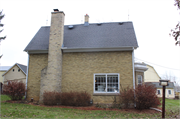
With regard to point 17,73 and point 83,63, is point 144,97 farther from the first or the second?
point 17,73

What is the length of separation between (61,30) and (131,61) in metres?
6.76

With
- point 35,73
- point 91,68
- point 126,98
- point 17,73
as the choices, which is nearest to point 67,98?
point 91,68

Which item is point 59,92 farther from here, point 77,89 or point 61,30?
point 61,30

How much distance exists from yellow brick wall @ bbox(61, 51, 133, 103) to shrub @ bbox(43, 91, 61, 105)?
4.05 feet

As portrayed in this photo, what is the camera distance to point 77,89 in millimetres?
14086

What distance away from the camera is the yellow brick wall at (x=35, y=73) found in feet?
49.1

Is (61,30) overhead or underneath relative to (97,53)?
overhead

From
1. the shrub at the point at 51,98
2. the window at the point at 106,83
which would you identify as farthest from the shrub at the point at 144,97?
the shrub at the point at 51,98

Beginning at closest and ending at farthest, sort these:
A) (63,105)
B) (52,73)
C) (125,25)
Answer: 1. (63,105)
2. (52,73)
3. (125,25)

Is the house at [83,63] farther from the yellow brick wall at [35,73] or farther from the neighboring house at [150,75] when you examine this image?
the neighboring house at [150,75]

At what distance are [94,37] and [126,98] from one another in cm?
655

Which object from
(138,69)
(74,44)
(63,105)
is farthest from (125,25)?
(63,105)

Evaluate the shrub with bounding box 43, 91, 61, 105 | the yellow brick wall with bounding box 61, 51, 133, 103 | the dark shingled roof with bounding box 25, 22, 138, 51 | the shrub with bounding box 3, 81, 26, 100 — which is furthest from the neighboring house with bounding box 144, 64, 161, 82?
the shrub with bounding box 3, 81, 26, 100

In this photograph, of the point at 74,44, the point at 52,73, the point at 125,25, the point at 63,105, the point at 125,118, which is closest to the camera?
the point at 125,118
